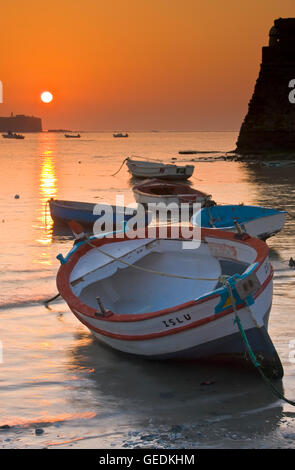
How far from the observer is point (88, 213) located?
70.3 feet

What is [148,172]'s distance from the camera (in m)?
48.3

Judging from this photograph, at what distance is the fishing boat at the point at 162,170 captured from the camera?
145ft

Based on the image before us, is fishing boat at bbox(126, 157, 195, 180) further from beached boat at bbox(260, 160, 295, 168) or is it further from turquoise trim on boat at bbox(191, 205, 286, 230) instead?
turquoise trim on boat at bbox(191, 205, 286, 230)

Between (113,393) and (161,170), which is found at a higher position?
(113,393)

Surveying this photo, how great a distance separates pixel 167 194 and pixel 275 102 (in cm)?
5700

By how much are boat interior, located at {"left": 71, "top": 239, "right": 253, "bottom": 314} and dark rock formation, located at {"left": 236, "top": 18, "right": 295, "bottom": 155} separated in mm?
67822

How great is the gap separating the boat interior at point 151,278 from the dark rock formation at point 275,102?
67.8 metres

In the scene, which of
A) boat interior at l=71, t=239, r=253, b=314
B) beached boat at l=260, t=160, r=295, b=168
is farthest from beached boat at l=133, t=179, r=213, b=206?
beached boat at l=260, t=160, r=295, b=168

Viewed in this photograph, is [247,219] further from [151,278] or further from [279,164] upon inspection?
[279,164]

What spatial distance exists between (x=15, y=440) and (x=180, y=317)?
2.40 m

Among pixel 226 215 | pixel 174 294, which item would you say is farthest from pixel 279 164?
pixel 174 294

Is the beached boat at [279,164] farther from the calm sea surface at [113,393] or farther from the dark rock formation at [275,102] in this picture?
the calm sea surface at [113,393]

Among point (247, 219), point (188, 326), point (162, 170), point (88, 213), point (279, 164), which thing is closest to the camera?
point (188, 326)

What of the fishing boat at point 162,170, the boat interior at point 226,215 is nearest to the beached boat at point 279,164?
the fishing boat at point 162,170
